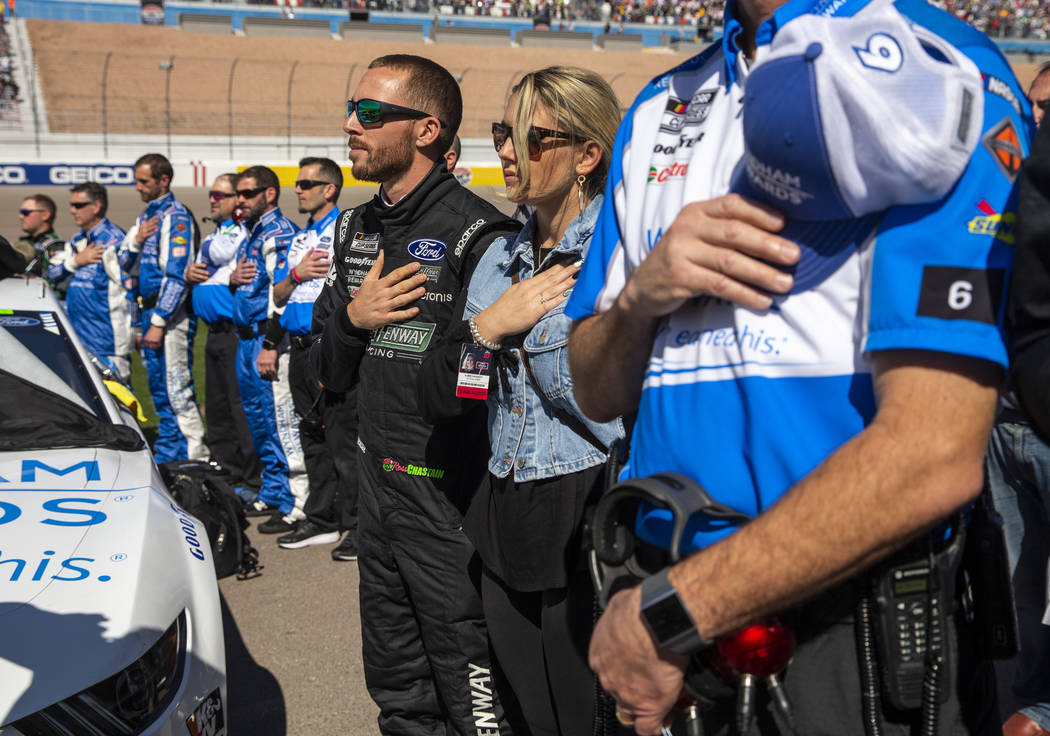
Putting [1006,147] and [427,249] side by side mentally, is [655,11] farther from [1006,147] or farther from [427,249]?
[1006,147]

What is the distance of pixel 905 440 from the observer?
3.49 feet

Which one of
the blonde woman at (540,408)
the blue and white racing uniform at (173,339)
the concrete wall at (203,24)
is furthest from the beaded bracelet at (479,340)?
the concrete wall at (203,24)

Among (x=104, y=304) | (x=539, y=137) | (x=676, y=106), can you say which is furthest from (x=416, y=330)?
(x=104, y=304)

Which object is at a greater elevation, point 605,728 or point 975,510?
point 975,510

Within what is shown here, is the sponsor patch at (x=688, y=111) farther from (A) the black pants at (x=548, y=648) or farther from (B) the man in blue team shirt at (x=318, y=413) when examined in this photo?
(B) the man in blue team shirt at (x=318, y=413)

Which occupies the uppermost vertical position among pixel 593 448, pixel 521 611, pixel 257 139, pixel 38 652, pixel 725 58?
pixel 725 58

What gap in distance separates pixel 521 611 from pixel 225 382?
5.44m

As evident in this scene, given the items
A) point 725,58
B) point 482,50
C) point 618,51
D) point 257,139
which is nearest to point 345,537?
point 725,58

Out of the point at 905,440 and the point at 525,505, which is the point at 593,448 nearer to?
the point at 525,505

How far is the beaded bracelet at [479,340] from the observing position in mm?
2379

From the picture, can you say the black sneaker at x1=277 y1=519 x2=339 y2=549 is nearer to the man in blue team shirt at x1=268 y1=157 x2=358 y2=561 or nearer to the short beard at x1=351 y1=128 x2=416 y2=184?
the man in blue team shirt at x1=268 y1=157 x2=358 y2=561

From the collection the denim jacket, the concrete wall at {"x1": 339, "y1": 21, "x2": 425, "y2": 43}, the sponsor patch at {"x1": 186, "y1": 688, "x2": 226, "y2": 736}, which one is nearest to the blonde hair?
the denim jacket

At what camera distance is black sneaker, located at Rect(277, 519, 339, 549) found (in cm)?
581

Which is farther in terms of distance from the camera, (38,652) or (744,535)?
(38,652)
